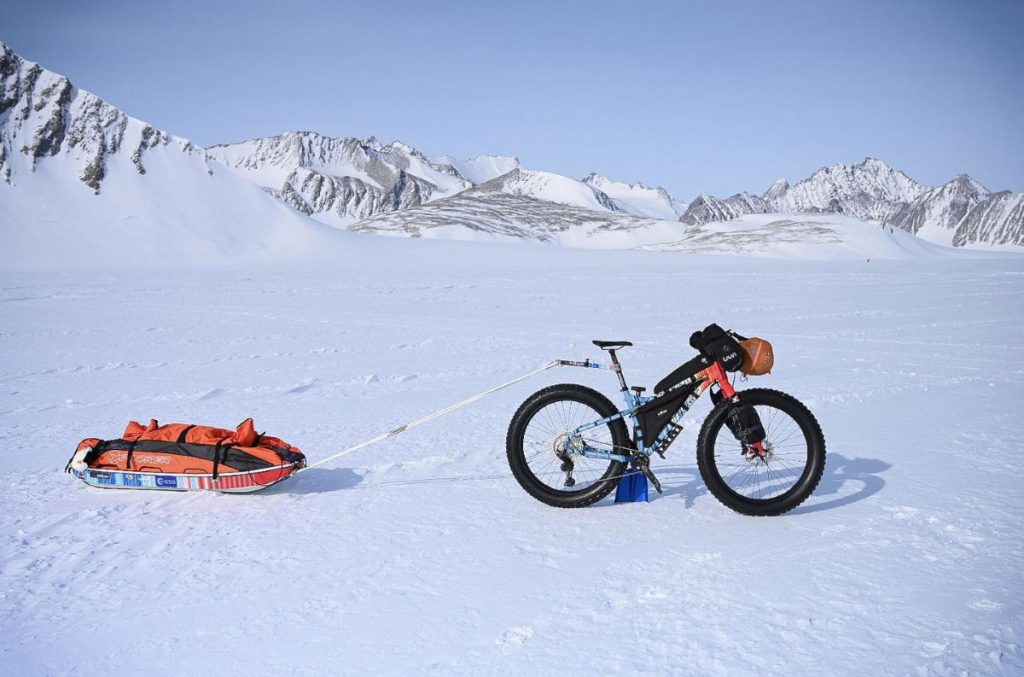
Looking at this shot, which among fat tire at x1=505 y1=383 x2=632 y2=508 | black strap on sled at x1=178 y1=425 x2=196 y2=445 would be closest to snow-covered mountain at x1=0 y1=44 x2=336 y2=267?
black strap on sled at x1=178 y1=425 x2=196 y2=445

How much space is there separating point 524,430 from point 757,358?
1.74 metres

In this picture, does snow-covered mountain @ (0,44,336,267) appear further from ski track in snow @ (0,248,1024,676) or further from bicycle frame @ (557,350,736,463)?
bicycle frame @ (557,350,736,463)

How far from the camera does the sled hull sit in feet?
16.5

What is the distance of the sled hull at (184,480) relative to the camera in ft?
16.5

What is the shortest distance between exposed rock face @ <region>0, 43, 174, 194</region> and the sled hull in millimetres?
74307

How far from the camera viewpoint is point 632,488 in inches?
200

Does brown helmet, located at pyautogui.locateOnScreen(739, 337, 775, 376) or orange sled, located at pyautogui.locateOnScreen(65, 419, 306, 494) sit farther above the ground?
brown helmet, located at pyautogui.locateOnScreen(739, 337, 775, 376)

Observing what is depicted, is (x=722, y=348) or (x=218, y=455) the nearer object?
(x=722, y=348)

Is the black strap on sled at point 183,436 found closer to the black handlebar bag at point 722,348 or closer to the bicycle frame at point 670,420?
the bicycle frame at point 670,420

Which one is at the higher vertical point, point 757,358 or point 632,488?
point 757,358

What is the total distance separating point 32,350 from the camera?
12500mm

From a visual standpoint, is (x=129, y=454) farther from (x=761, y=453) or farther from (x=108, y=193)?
(x=108, y=193)

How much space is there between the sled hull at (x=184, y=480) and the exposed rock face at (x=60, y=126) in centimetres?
7431

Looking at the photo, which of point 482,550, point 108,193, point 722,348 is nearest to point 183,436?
point 482,550
